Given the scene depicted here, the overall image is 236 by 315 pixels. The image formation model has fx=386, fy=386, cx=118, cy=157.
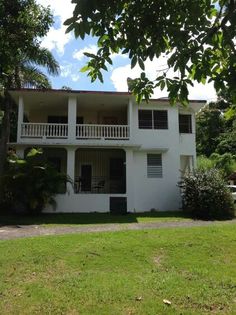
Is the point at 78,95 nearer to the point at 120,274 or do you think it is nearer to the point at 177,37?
the point at 120,274

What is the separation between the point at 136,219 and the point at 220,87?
41.2 feet

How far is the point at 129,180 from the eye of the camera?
1981cm

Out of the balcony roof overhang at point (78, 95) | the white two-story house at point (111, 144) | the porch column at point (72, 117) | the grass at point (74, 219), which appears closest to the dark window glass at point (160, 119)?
the white two-story house at point (111, 144)

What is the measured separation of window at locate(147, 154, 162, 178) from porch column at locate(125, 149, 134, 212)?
4.63 feet

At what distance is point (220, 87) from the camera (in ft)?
13.1

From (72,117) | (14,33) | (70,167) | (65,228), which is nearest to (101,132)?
(72,117)

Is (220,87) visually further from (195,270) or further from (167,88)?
(195,270)

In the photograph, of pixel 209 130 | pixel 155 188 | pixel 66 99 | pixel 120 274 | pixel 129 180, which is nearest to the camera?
pixel 120 274

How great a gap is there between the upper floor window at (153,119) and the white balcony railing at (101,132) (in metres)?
1.30

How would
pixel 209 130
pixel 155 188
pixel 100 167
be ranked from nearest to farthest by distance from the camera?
pixel 155 188
pixel 100 167
pixel 209 130

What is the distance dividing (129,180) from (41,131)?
525 cm

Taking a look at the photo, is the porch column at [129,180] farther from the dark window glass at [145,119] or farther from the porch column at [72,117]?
the porch column at [72,117]

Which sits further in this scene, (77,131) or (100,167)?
(100,167)

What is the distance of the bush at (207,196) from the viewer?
1719 cm
